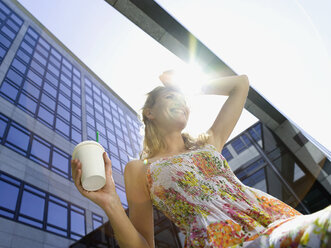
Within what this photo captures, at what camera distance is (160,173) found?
1538mm

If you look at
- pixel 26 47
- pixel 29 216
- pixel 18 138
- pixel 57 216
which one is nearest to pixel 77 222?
pixel 57 216

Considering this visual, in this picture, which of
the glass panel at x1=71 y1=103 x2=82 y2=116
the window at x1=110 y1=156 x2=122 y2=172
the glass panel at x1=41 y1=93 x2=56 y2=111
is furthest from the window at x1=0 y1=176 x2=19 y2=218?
the glass panel at x1=71 y1=103 x2=82 y2=116

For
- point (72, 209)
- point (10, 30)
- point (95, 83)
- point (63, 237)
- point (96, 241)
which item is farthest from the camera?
point (95, 83)

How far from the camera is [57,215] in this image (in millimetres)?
12836

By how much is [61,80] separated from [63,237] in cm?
1535

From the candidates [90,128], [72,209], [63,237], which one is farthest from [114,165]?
[63,237]

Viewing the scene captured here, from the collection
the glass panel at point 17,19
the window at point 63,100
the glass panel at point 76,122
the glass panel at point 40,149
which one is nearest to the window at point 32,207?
the glass panel at point 40,149

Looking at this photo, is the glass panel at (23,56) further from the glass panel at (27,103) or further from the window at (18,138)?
the window at (18,138)

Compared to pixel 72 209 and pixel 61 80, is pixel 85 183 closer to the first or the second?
pixel 72 209

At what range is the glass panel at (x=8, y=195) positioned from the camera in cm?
1091

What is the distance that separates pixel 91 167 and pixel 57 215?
1318 centimetres

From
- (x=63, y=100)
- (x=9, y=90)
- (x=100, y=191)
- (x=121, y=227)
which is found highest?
(x=63, y=100)

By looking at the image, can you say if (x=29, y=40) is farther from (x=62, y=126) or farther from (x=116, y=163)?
(x=116, y=163)

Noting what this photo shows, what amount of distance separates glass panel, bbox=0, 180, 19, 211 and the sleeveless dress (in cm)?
1181
